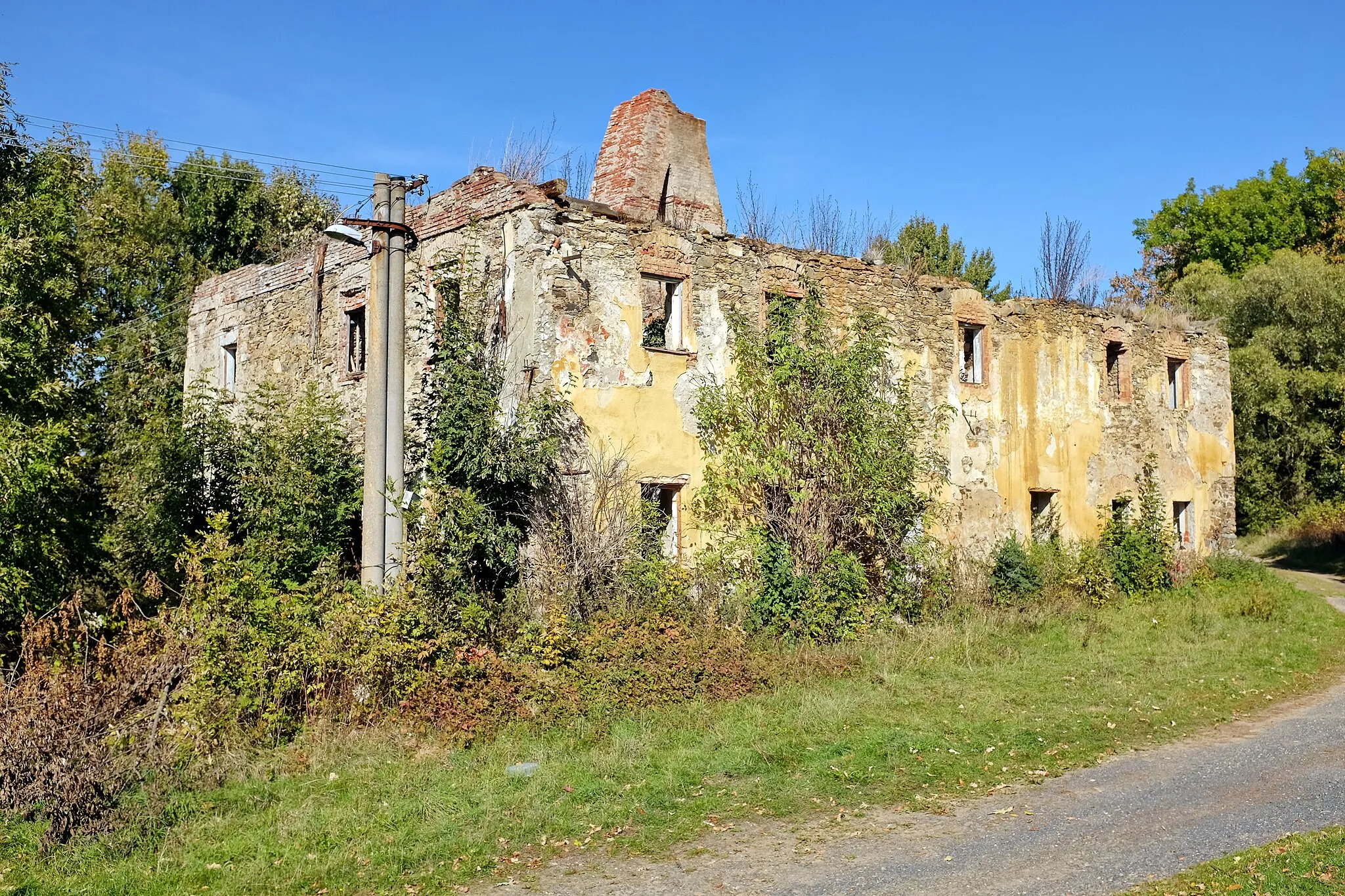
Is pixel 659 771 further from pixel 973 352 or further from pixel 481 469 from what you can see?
pixel 973 352

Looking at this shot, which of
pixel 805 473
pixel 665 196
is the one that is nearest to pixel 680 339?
pixel 805 473

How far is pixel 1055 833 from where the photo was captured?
23.9ft

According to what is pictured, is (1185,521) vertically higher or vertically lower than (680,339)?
lower

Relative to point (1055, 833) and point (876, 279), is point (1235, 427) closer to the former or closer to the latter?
point (876, 279)

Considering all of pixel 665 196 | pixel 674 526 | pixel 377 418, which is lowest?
pixel 674 526

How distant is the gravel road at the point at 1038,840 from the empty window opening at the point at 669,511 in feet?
19.1

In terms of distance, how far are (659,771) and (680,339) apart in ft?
21.4

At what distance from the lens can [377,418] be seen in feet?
34.0

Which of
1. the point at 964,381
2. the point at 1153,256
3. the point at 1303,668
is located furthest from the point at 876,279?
the point at 1153,256

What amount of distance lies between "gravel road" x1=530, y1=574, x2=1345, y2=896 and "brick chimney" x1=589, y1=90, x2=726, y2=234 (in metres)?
10.3

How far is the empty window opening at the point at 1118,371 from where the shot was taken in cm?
1938

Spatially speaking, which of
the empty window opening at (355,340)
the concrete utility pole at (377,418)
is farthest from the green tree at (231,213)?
the concrete utility pole at (377,418)

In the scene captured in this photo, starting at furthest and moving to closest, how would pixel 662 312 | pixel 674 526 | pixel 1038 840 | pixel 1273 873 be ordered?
pixel 662 312
pixel 674 526
pixel 1038 840
pixel 1273 873

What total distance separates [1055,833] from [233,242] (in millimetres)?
28398
